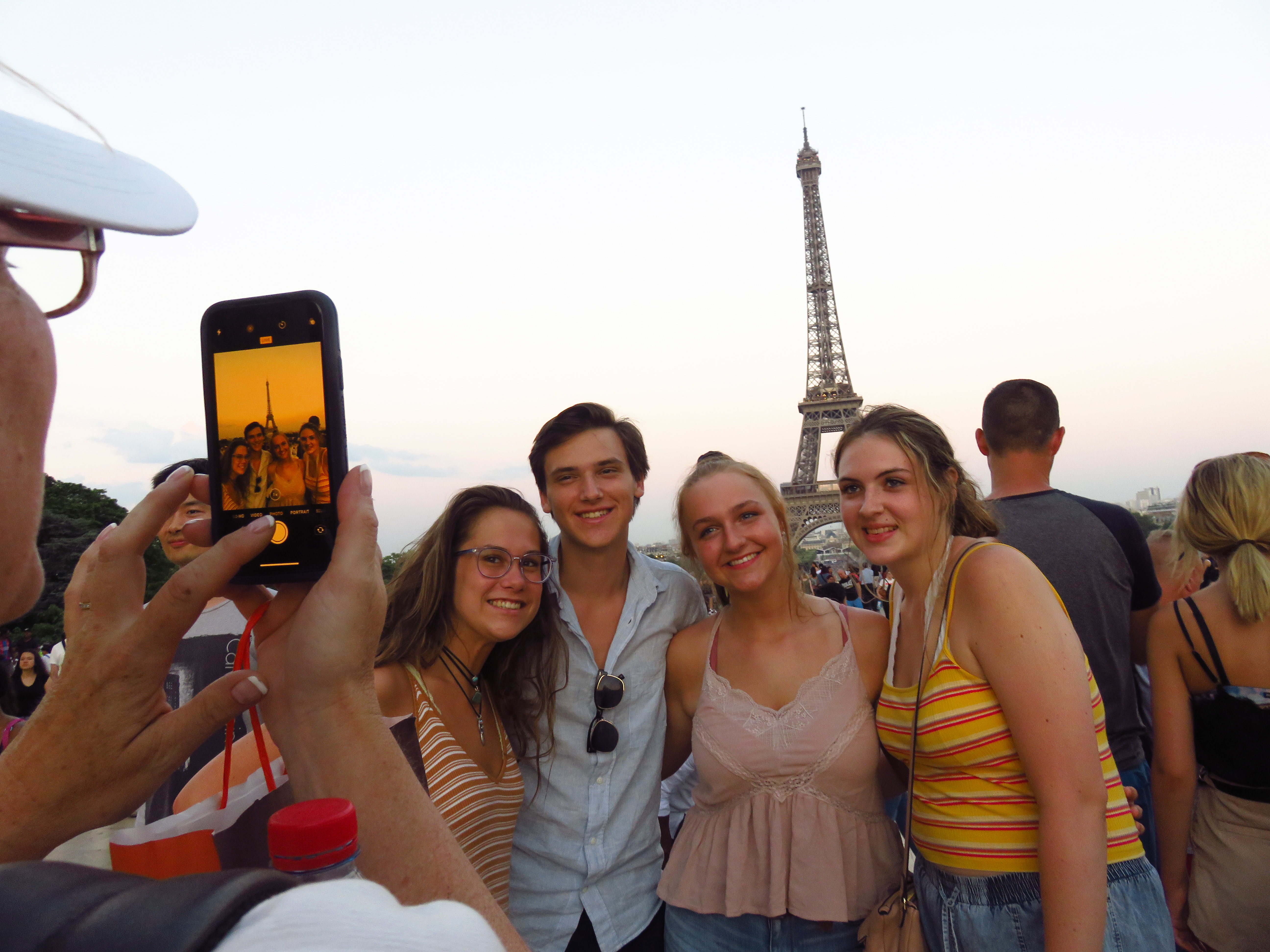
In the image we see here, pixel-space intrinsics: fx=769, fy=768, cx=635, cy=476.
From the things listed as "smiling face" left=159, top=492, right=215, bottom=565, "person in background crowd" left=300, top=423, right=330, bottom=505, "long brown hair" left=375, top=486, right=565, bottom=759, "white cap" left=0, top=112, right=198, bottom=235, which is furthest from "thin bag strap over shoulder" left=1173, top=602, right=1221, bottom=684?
"smiling face" left=159, top=492, right=215, bottom=565

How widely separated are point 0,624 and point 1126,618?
3.94m

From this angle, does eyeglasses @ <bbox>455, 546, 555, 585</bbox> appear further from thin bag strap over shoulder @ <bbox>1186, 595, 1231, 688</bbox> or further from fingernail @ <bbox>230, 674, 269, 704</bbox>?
thin bag strap over shoulder @ <bbox>1186, 595, 1231, 688</bbox>

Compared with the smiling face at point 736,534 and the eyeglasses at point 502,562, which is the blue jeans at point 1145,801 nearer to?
the smiling face at point 736,534

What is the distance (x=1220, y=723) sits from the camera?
2.60m

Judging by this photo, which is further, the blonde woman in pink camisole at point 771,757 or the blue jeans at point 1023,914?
the blonde woman in pink camisole at point 771,757

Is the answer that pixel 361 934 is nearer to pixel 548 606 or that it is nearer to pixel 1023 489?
pixel 548 606

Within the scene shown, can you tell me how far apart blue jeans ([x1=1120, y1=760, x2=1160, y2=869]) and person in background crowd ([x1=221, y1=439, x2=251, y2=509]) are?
11.9 feet

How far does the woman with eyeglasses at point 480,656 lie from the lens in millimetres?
2338

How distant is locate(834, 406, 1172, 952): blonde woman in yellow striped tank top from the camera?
192 cm

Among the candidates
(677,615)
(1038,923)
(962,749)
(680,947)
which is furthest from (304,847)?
(677,615)

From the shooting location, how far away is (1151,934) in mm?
1988

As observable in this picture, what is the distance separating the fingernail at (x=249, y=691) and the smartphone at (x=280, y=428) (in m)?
0.17

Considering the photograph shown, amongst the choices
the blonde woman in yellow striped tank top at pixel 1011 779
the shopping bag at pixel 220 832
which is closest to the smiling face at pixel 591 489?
the blonde woman in yellow striped tank top at pixel 1011 779

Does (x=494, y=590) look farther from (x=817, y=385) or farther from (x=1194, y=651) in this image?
(x=817, y=385)
